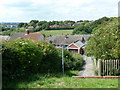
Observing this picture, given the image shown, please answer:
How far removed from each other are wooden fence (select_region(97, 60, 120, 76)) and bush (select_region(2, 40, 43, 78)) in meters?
4.41

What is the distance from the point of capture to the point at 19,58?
27.2ft

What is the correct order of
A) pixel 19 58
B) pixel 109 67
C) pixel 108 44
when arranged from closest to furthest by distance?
pixel 19 58, pixel 109 67, pixel 108 44

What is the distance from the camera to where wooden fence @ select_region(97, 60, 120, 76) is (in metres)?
11.8

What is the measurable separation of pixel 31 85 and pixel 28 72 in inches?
103

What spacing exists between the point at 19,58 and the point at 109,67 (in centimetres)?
604

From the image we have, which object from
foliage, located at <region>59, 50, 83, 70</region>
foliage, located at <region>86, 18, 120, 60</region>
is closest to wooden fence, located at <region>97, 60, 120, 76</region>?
foliage, located at <region>86, 18, 120, 60</region>

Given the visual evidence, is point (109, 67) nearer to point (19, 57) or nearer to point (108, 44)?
point (108, 44)

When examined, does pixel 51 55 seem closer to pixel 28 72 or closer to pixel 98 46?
pixel 28 72

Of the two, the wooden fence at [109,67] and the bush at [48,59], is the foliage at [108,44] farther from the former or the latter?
the bush at [48,59]

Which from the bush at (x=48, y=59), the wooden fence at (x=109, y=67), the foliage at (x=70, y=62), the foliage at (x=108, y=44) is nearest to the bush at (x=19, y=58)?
the bush at (x=48, y=59)

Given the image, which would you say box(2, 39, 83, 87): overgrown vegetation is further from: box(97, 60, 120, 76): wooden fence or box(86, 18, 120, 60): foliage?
box(86, 18, 120, 60): foliage

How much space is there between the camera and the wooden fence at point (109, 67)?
11820 mm

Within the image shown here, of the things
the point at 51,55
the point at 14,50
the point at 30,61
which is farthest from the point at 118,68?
the point at 14,50

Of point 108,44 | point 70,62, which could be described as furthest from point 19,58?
point 70,62
